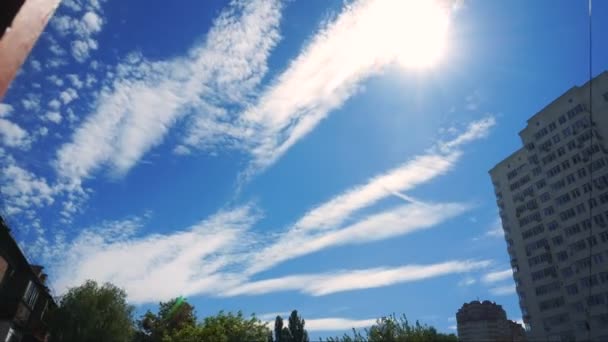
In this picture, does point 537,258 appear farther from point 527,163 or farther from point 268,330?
point 268,330

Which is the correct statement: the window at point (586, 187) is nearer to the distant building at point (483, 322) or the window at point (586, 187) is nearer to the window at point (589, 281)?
the window at point (589, 281)

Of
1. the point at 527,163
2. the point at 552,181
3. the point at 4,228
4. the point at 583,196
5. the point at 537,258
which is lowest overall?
the point at 4,228

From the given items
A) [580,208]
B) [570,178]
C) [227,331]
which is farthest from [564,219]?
[227,331]

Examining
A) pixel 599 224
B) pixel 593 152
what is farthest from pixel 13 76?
pixel 593 152

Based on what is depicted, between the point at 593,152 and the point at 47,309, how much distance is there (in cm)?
7370

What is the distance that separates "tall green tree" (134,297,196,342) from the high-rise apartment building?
54024mm

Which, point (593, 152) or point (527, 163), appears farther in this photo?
point (527, 163)

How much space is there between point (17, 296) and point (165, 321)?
24.9 m

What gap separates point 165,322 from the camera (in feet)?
172

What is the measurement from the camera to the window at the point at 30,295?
32.0m

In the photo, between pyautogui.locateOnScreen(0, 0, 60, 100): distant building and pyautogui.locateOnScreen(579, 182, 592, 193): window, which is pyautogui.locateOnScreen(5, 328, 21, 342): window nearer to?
pyautogui.locateOnScreen(0, 0, 60, 100): distant building

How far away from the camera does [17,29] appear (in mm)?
1979

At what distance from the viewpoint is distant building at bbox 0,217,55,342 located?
2872cm

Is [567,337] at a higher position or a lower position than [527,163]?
lower
